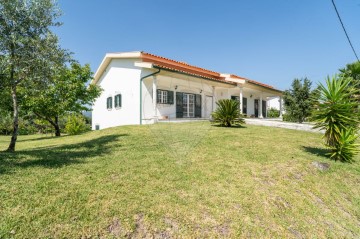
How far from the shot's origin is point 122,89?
16.0 metres

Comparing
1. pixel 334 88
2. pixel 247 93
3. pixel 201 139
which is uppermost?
pixel 247 93

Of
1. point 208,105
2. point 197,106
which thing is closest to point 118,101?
point 197,106

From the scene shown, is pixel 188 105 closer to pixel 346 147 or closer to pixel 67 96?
pixel 67 96

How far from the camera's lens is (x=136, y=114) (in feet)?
47.0

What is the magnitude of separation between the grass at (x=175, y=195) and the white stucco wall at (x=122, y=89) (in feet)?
24.6

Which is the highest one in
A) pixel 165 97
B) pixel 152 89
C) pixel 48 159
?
pixel 152 89

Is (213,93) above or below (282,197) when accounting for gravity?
above

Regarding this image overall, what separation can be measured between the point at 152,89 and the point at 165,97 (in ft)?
4.12

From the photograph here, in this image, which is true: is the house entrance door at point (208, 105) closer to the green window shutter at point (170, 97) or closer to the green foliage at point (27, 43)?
the green window shutter at point (170, 97)

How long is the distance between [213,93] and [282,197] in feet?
45.5

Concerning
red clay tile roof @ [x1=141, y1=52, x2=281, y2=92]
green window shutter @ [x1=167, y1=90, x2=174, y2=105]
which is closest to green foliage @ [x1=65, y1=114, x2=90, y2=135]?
red clay tile roof @ [x1=141, y1=52, x2=281, y2=92]

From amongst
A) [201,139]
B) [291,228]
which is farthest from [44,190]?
[201,139]

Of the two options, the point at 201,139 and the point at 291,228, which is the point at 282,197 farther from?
the point at 201,139

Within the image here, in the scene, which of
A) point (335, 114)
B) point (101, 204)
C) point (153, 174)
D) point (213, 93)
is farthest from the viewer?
point (213, 93)
